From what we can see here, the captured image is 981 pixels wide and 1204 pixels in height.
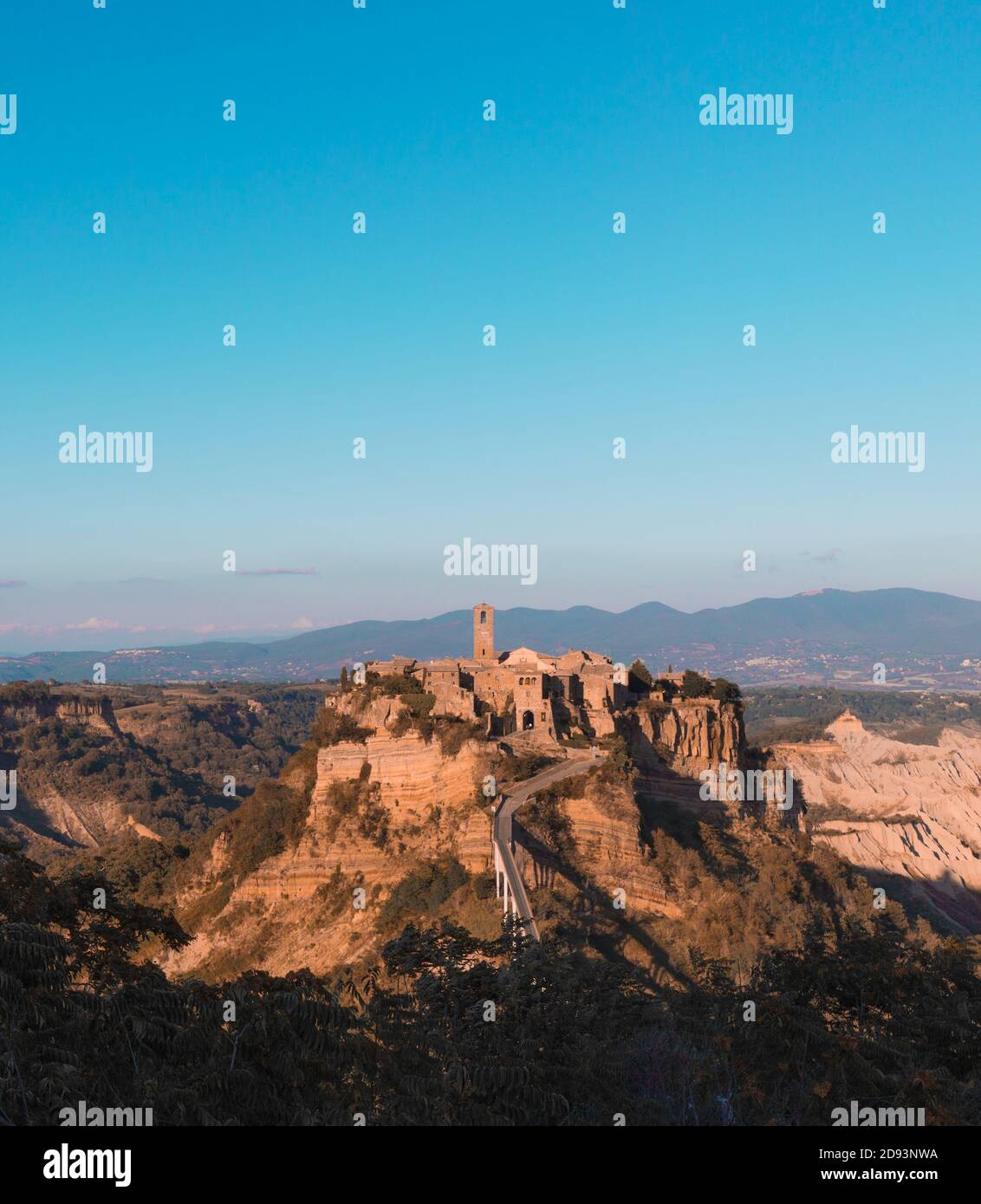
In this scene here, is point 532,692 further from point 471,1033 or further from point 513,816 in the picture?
point 471,1033

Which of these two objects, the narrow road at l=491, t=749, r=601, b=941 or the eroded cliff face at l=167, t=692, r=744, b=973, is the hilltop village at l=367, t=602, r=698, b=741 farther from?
the narrow road at l=491, t=749, r=601, b=941

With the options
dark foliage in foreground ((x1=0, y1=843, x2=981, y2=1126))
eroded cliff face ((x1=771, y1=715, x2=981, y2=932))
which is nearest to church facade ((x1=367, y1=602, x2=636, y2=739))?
eroded cliff face ((x1=771, y1=715, x2=981, y2=932))

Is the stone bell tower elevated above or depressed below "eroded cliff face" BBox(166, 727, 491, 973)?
above

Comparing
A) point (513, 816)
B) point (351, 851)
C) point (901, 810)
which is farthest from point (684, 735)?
point (901, 810)

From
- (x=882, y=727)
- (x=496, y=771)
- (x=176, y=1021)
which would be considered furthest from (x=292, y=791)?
(x=882, y=727)

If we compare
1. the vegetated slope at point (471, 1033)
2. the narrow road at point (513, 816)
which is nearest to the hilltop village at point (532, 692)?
the narrow road at point (513, 816)
